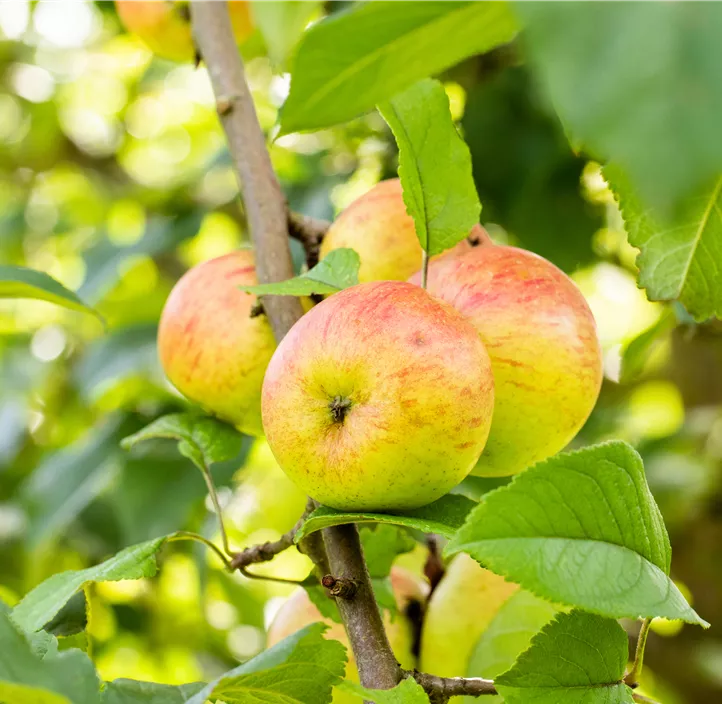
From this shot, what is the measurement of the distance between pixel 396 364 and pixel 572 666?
8.3 inches

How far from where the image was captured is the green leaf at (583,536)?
45 cm

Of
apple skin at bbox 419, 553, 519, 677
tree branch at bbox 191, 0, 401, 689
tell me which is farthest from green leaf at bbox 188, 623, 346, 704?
apple skin at bbox 419, 553, 519, 677

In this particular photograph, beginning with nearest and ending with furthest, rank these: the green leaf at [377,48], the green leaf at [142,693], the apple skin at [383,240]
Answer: the green leaf at [377,48], the green leaf at [142,693], the apple skin at [383,240]

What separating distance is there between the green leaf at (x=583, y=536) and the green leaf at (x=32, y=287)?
48 cm

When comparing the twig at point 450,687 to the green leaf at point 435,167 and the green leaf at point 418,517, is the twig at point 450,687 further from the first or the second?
the green leaf at point 435,167

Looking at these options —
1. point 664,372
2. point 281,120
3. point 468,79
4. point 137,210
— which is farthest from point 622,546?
point 137,210

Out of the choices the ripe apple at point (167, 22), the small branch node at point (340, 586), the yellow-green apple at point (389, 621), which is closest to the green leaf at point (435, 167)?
the small branch node at point (340, 586)

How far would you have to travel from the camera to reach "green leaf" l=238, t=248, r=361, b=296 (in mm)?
609

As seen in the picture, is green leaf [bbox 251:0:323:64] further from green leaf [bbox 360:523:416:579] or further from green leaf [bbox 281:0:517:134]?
green leaf [bbox 360:523:416:579]

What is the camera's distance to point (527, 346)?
2.09ft

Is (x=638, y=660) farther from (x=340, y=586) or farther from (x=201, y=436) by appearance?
(x=201, y=436)

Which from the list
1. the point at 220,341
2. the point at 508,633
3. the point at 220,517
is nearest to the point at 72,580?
the point at 220,517

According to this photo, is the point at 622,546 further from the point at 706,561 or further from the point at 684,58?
the point at 706,561

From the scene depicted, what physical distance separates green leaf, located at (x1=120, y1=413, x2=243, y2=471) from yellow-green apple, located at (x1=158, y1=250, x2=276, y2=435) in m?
0.01
